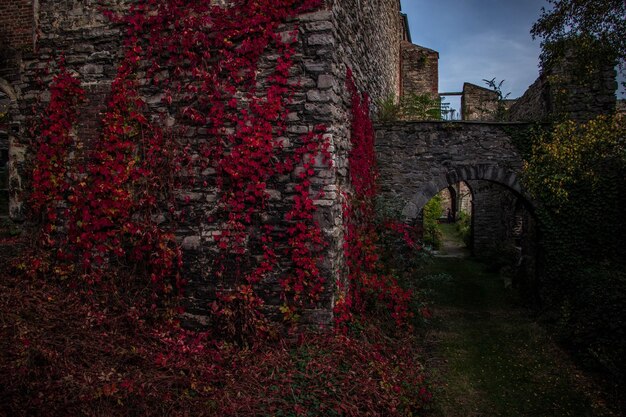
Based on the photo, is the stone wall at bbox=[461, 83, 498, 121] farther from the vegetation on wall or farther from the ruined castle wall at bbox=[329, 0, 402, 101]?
the vegetation on wall

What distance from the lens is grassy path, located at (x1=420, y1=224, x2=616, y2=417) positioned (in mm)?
4818

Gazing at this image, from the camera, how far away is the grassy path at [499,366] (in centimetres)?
482

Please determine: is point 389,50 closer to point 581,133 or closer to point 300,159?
point 581,133

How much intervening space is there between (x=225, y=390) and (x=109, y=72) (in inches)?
174

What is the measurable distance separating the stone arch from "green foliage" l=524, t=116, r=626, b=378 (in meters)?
0.27

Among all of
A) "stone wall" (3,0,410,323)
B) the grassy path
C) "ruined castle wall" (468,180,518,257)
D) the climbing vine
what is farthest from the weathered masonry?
"ruined castle wall" (468,180,518,257)

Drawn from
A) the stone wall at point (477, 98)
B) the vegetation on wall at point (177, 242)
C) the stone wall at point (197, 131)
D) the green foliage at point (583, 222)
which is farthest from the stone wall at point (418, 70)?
the vegetation on wall at point (177, 242)

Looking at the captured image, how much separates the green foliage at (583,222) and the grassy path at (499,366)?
1.96 ft

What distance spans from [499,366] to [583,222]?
3.59 meters

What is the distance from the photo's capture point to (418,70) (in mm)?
16672

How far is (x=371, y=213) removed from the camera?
24.2ft

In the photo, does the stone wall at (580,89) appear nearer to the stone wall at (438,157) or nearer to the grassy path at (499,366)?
the stone wall at (438,157)

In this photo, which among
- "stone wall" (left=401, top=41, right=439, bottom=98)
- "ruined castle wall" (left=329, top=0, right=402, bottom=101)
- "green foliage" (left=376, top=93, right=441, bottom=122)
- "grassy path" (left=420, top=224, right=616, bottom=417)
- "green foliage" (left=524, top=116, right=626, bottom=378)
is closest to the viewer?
"grassy path" (left=420, top=224, right=616, bottom=417)

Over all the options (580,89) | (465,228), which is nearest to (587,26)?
(580,89)
